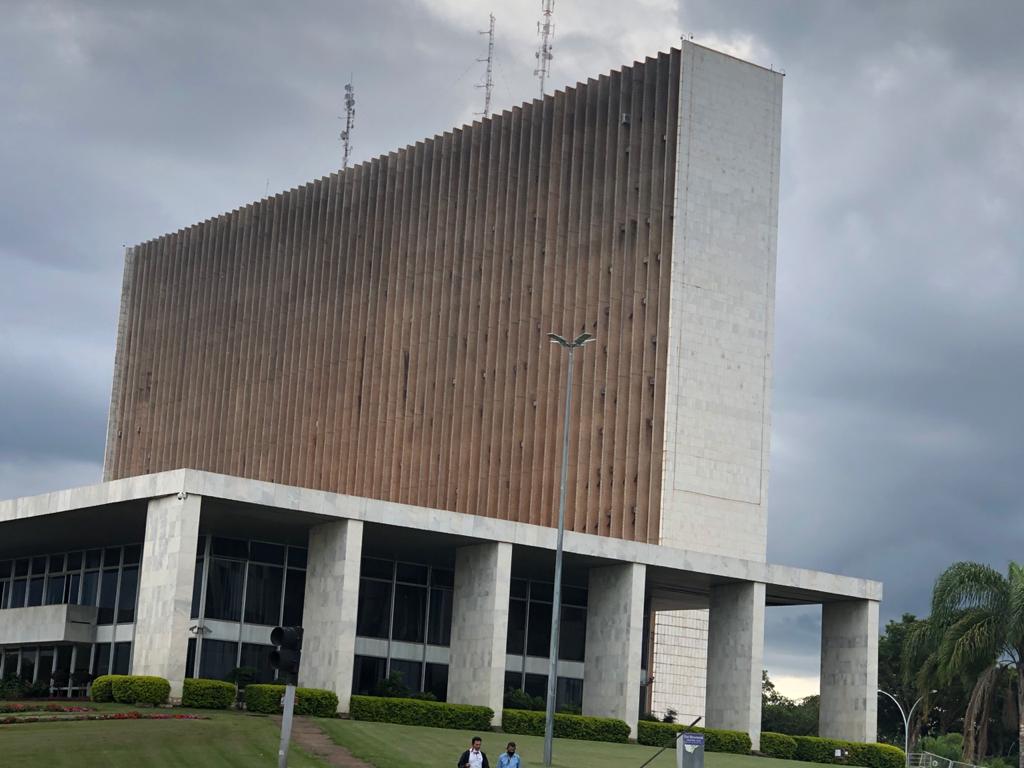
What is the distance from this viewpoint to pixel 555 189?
251ft

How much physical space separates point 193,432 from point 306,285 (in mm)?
14525

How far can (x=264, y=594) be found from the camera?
5828cm

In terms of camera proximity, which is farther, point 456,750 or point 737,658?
point 737,658

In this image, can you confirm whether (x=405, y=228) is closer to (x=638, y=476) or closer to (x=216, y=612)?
(x=638, y=476)

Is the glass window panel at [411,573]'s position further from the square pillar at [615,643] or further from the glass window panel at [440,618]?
the square pillar at [615,643]

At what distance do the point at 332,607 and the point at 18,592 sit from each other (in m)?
23.2

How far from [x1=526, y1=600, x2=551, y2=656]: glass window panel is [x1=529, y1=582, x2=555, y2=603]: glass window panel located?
0.87 ft

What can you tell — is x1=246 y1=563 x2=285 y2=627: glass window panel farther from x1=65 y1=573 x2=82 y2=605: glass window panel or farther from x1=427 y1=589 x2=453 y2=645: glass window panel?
x1=65 y1=573 x2=82 y2=605: glass window panel

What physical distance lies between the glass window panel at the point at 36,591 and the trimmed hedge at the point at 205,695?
20.5 meters

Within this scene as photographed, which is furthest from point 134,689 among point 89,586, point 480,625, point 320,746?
point 89,586

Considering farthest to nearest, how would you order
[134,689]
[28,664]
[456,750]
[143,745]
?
[28,664] < [134,689] < [456,750] < [143,745]

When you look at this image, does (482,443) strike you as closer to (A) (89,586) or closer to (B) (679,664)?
(B) (679,664)

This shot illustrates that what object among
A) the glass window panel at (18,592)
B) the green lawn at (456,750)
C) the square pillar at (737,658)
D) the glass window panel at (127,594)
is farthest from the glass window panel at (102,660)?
the square pillar at (737,658)

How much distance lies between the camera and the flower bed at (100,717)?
40750 mm
